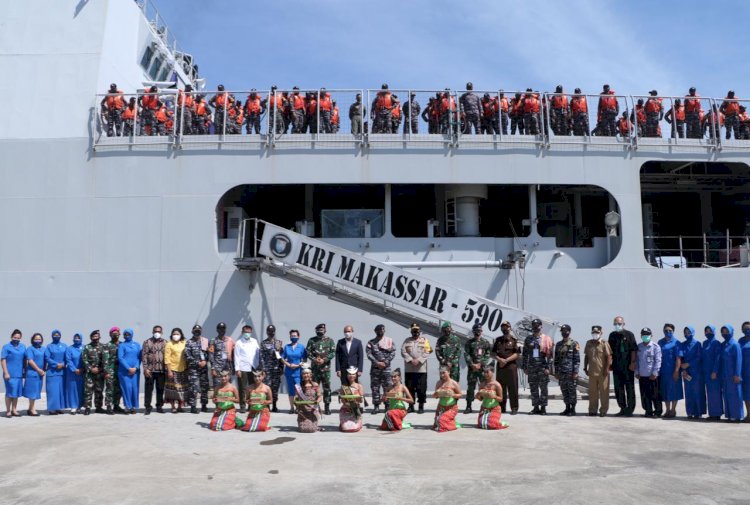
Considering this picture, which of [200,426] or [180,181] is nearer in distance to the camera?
[200,426]

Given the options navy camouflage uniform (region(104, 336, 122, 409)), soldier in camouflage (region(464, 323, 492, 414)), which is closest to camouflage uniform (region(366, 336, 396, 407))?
soldier in camouflage (region(464, 323, 492, 414))

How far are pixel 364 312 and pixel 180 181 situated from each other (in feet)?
13.5

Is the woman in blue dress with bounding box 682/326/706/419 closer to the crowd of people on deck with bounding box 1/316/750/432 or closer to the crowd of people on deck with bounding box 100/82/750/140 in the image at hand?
the crowd of people on deck with bounding box 1/316/750/432

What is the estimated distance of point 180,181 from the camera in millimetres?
11992

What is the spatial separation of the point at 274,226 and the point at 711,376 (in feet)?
22.5

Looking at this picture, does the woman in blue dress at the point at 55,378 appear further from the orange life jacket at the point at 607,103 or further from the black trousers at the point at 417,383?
the orange life jacket at the point at 607,103

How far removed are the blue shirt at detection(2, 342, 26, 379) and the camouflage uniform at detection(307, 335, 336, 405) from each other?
4140mm

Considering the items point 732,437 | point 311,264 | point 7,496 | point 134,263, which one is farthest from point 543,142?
point 7,496

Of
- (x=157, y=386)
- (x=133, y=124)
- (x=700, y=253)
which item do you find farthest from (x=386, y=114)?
(x=700, y=253)

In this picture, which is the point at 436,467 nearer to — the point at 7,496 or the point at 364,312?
the point at 7,496

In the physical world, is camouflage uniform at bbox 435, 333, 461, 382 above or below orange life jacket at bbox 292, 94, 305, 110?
below

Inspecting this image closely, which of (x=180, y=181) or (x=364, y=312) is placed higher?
(x=180, y=181)

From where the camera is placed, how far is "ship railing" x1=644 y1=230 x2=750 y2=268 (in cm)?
1267

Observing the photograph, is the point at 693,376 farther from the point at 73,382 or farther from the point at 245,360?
the point at 73,382
